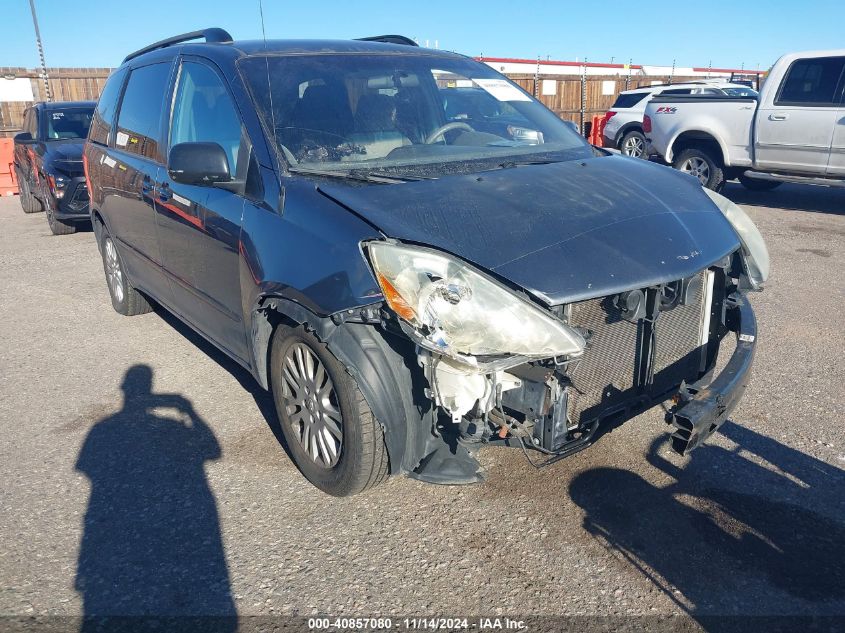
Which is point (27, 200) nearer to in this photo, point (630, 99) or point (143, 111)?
point (143, 111)

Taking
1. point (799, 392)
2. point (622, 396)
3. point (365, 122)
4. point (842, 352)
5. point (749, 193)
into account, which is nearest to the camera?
point (622, 396)

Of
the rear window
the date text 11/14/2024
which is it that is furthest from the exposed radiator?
the rear window

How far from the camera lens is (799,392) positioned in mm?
4102

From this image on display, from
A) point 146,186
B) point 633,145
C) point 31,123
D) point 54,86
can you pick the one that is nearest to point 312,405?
point 146,186

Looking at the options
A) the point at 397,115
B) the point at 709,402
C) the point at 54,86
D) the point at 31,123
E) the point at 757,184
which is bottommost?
the point at 757,184

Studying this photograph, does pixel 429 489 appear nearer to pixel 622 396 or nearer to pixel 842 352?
pixel 622 396

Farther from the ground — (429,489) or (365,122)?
(365,122)

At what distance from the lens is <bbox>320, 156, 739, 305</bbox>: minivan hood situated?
262cm

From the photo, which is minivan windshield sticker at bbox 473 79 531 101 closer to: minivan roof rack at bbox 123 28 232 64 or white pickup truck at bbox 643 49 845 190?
minivan roof rack at bbox 123 28 232 64

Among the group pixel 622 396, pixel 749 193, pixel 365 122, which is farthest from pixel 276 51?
pixel 749 193

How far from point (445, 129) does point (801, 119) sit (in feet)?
25.0

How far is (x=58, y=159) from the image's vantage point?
31.1 feet

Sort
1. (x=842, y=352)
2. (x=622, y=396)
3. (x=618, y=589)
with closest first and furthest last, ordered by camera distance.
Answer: (x=618, y=589) → (x=622, y=396) → (x=842, y=352)

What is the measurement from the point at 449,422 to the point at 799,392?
2464 millimetres
